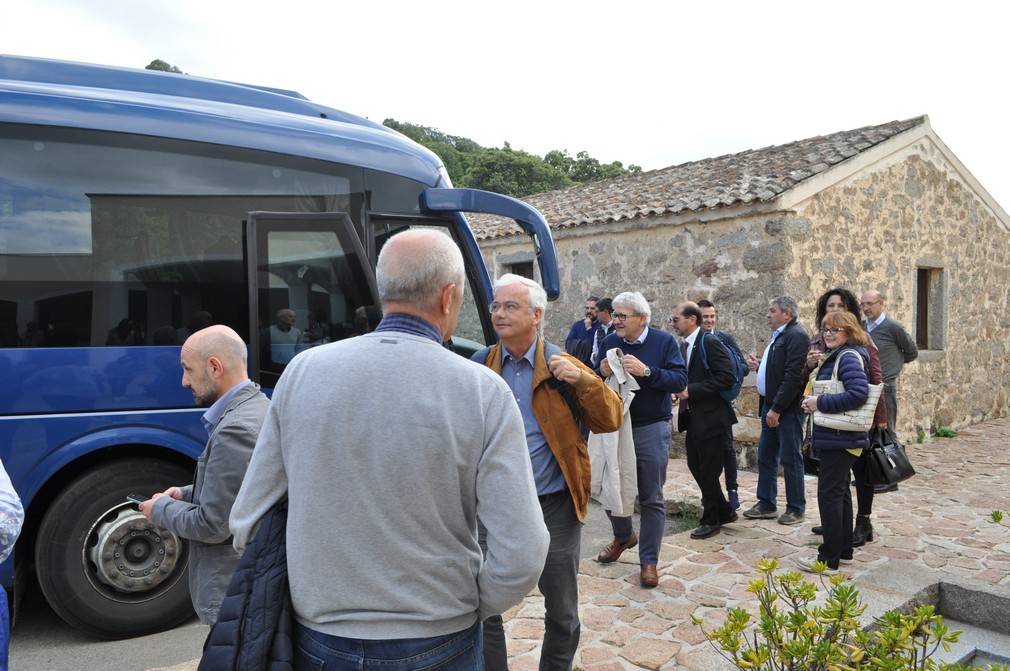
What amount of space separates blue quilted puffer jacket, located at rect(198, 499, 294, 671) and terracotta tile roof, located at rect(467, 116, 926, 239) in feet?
26.7

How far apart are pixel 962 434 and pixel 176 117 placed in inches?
469

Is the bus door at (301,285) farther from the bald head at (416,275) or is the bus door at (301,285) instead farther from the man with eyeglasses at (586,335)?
the man with eyeglasses at (586,335)

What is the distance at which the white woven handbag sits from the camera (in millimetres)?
4555

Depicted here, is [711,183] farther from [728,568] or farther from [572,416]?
[572,416]

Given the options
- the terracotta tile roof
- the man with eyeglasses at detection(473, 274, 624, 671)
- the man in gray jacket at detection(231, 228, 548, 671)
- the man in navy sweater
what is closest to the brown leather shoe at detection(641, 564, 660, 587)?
the man in navy sweater

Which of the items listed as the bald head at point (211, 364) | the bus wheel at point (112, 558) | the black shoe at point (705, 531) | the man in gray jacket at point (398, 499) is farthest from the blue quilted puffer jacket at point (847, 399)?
the bus wheel at point (112, 558)

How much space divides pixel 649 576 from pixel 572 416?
6.77ft

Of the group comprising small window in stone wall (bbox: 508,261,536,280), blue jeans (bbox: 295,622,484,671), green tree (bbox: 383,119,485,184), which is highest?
green tree (bbox: 383,119,485,184)

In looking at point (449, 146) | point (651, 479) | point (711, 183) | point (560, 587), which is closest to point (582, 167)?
point (449, 146)

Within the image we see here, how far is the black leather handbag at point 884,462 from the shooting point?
16.3ft

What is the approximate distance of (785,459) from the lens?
6.00 meters

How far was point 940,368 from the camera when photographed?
11.2m

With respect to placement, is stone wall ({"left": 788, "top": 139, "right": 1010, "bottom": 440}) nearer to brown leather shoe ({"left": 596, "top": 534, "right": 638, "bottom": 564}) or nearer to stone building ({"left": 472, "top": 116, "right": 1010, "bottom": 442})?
stone building ({"left": 472, "top": 116, "right": 1010, "bottom": 442})

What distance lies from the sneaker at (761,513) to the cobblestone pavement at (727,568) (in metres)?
0.06
